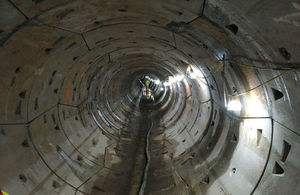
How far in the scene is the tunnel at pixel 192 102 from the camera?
2678mm

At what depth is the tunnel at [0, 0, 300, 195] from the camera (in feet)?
8.79

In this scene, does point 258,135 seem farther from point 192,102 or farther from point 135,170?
point 135,170

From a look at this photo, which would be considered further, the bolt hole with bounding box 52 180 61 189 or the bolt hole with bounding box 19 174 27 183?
Result: the bolt hole with bounding box 52 180 61 189

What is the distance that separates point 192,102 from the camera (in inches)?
288

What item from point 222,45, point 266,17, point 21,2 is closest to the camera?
point 266,17

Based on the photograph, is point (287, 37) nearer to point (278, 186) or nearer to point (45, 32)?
point (278, 186)

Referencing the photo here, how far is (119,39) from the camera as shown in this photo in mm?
4969

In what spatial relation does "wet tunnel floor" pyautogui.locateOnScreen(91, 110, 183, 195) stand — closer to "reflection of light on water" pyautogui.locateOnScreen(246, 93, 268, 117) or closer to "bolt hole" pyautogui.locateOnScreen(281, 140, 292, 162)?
"reflection of light on water" pyautogui.locateOnScreen(246, 93, 268, 117)

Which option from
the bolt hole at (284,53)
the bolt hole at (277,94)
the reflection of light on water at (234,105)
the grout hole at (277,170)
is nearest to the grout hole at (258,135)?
the grout hole at (277,170)

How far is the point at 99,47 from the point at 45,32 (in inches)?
74.1

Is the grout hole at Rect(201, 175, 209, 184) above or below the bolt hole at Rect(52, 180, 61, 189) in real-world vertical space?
below

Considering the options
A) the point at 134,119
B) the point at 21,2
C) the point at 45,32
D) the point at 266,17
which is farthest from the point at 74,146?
the point at 134,119

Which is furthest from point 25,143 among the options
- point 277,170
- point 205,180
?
point 277,170

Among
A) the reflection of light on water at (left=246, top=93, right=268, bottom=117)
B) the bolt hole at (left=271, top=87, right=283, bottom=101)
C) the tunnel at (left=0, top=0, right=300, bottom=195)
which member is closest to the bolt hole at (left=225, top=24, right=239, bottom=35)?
the tunnel at (left=0, top=0, right=300, bottom=195)
